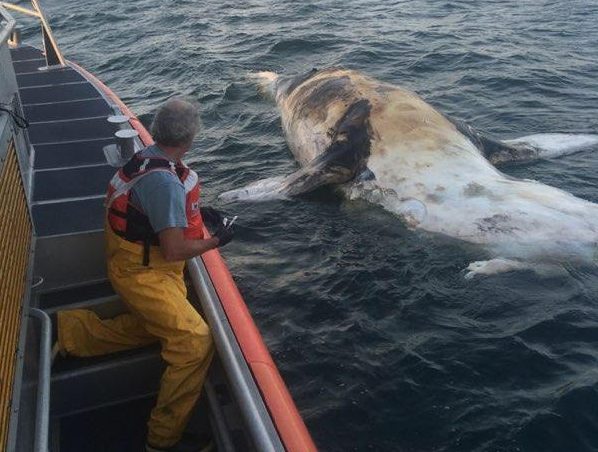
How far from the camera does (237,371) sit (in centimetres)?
403

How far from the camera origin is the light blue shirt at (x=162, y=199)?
4.12 meters

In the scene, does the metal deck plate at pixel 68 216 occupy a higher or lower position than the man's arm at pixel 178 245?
lower

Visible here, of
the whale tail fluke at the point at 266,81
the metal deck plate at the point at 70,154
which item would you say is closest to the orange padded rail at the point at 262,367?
the metal deck plate at the point at 70,154

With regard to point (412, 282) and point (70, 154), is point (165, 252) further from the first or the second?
point (70, 154)

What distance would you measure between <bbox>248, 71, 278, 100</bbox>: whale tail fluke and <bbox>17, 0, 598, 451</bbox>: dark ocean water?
0.26 meters

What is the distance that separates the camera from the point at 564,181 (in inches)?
339

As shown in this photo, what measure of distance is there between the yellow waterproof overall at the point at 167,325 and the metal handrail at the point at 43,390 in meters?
0.55

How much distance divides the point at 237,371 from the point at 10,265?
1.62 m

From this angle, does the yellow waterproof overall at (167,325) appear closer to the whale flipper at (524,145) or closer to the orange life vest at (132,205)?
the orange life vest at (132,205)

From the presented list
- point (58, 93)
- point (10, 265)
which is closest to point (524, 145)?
point (58, 93)

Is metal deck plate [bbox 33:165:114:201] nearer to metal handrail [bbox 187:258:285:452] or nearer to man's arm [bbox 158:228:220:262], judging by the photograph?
metal handrail [bbox 187:258:285:452]

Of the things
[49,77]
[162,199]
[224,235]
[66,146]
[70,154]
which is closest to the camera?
[162,199]

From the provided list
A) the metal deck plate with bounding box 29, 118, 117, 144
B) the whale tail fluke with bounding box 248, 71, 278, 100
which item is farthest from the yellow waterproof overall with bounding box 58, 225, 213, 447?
the whale tail fluke with bounding box 248, 71, 278, 100

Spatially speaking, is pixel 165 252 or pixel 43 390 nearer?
pixel 43 390
